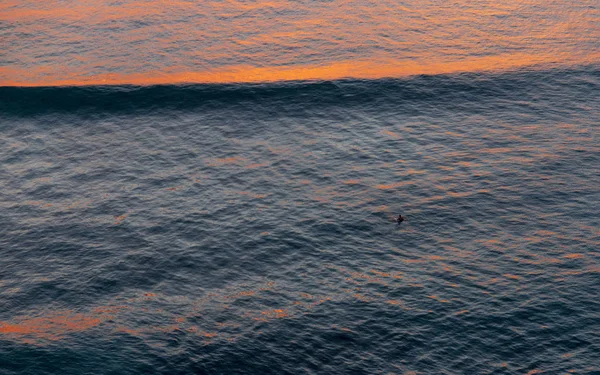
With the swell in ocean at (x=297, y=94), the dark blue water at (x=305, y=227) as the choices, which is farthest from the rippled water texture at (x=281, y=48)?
the dark blue water at (x=305, y=227)

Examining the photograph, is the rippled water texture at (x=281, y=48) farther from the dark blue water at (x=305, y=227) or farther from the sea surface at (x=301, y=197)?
the dark blue water at (x=305, y=227)

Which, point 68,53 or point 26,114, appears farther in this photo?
point 68,53

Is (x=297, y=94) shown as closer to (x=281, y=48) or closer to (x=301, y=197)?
(x=281, y=48)

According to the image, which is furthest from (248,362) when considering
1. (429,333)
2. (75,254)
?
(75,254)

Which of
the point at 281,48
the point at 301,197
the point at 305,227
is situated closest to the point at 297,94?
the point at 281,48

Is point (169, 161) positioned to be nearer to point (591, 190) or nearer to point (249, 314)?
point (249, 314)
